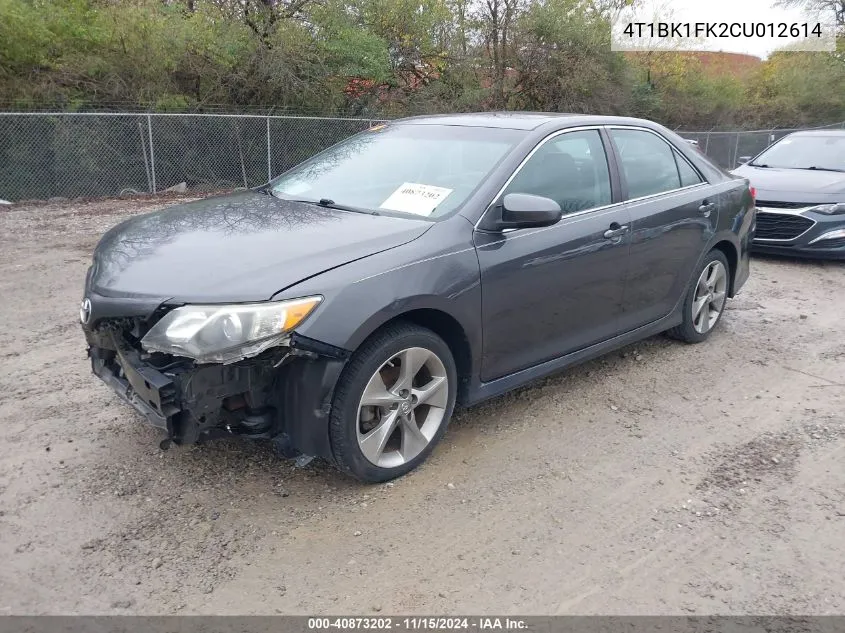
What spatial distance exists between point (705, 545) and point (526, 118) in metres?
2.68

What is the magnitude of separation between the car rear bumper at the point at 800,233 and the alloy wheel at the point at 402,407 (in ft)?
21.3

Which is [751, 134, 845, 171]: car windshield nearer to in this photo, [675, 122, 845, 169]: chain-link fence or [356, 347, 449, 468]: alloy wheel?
[356, 347, 449, 468]: alloy wheel

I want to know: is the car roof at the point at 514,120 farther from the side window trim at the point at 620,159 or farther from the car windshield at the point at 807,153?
the car windshield at the point at 807,153

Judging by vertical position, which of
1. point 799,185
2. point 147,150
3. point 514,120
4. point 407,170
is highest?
point 147,150

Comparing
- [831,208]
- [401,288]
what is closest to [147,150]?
[831,208]

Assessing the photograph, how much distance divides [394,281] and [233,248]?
2.48 feet

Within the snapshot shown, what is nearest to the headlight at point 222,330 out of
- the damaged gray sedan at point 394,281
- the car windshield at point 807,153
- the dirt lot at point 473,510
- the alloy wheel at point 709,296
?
the damaged gray sedan at point 394,281

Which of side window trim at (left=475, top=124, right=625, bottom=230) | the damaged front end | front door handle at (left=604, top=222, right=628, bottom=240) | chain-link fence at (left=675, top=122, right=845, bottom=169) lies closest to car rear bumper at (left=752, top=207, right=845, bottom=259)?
side window trim at (left=475, top=124, right=625, bottom=230)

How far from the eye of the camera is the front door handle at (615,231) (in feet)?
13.8

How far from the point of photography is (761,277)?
7785 millimetres

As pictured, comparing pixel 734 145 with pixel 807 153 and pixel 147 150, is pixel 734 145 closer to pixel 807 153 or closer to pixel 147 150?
pixel 807 153

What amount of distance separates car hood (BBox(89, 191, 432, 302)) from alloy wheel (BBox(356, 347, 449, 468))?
1.82ft

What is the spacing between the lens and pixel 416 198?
12.4 ft

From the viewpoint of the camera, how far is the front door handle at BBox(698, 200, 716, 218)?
5.02 metres
